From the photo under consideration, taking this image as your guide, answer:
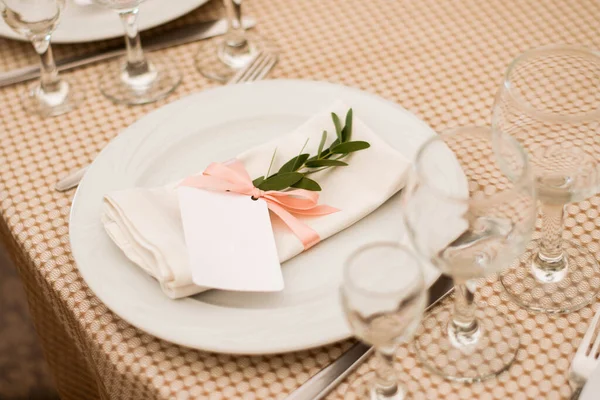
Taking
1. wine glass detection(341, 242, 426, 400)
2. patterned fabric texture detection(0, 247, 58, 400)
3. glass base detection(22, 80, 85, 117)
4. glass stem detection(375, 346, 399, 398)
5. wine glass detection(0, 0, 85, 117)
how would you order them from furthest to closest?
patterned fabric texture detection(0, 247, 58, 400) < glass base detection(22, 80, 85, 117) < wine glass detection(0, 0, 85, 117) < glass stem detection(375, 346, 399, 398) < wine glass detection(341, 242, 426, 400)

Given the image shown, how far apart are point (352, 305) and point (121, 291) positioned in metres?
0.30

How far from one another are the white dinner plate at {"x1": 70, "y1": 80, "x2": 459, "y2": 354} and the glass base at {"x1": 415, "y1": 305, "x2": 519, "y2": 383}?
5cm

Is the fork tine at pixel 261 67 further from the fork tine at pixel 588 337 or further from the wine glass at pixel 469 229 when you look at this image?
the fork tine at pixel 588 337

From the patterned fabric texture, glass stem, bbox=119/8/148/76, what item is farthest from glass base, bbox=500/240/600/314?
the patterned fabric texture

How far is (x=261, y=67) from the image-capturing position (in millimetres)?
1249

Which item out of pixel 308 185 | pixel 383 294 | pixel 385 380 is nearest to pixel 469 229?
pixel 383 294

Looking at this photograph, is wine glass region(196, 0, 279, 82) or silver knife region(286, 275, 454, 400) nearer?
silver knife region(286, 275, 454, 400)

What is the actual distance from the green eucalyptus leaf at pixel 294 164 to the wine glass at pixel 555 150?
24cm

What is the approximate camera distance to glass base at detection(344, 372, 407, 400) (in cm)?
83

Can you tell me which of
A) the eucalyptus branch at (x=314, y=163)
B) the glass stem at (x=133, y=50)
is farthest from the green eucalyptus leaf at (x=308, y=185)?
the glass stem at (x=133, y=50)

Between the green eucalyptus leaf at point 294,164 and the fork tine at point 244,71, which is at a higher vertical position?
the green eucalyptus leaf at point 294,164

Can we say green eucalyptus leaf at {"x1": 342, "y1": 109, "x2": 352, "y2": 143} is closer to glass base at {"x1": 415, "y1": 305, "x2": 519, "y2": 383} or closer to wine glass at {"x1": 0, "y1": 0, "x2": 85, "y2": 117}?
glass base at {"x1": 415, "y1": 305, "x2": 519, "y2": 383}

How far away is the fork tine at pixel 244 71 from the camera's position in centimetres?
122

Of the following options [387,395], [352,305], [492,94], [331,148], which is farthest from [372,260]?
[492,94]
